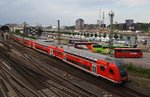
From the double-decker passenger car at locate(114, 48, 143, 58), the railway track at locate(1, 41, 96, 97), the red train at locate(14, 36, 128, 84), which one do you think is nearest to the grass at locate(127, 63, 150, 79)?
the red train at locate(14, 36, 128, 84)

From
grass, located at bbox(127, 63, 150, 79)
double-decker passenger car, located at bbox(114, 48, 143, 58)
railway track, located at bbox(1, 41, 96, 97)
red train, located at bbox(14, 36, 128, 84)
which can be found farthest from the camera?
double-decker passenger car, located at bbox(114, 48, 143, 58)

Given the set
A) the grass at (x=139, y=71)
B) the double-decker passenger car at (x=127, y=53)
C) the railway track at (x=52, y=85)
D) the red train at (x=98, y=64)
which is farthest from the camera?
the double-decker passenger car at (x=127, y=53)

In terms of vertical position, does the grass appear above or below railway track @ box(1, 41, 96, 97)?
above

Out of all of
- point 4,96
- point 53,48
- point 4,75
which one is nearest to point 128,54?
point 53,48

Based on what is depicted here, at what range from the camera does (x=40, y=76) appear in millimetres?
39250

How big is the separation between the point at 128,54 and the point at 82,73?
21.6 meters

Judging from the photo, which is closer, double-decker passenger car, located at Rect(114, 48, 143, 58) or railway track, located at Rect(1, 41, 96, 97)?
railway track, located at Rect(1, 41, 96, 97)

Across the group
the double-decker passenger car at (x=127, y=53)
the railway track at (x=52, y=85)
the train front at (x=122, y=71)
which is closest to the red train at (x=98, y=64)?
the train front at (x=122, y=71)

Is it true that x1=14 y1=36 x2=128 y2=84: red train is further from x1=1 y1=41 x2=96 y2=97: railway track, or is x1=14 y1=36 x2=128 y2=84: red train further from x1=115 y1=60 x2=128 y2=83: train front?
x1=1 y1=41 x2=96 y2=97: railway track

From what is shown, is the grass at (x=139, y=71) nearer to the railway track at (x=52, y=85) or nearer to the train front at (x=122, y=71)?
the train front at (x=122, y=71)

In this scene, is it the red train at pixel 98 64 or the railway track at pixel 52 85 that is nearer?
the railway track at pixel 52 85

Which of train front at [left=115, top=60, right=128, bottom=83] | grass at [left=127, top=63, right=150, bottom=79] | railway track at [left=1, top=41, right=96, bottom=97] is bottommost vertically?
railway track at [left=1, top=41, right=96, bottom=97]

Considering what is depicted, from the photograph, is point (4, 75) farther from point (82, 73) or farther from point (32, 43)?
point (32, 43)

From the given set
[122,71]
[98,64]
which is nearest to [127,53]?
[98,64]
